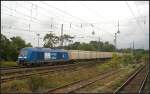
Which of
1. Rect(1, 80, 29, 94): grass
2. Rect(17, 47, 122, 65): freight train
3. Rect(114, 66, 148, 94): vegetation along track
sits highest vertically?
Rect(17, 47, 122, 65): freight train

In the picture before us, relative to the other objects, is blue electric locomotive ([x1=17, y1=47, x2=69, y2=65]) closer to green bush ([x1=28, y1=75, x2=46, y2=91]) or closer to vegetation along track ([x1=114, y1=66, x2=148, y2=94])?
vegetation along track ([x1=114, y1=66, x2=148, y2=94])

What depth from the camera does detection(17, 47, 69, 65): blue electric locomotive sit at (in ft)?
123

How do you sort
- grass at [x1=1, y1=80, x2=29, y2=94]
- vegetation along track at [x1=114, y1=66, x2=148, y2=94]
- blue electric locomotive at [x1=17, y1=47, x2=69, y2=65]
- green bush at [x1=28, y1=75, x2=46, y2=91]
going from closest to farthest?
grass at [x1=1, y1=80, x2=29, y2=94] < green bush at [x1=28, y1=75, x2=46, y2=91] < vegetation along track at [x1=114, y1=66, x2=148, y2=94] < blue electric locomotive at [x1=17, y1=47, x2=69, y2=65]

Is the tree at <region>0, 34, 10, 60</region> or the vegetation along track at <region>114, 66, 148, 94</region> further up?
the tree at <region>0, 34, 10, 60</region>

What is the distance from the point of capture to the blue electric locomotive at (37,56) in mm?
A: 37562

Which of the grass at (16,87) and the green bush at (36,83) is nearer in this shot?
the grass at (16,87)

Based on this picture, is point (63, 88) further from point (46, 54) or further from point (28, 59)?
point (46, 54)

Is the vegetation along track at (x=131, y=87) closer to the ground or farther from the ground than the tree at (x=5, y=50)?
closer to the ground

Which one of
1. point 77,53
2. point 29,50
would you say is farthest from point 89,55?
point 29,50

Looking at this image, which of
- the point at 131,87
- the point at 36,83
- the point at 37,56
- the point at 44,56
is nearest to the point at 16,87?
the point at 36,83

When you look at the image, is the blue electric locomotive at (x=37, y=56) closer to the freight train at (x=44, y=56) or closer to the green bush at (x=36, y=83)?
the freight train at (x=44, y=56)

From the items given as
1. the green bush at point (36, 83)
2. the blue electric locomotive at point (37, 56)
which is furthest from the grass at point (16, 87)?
the blue electric locomotive at point (37, 56)

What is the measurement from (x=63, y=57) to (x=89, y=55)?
17.6 m

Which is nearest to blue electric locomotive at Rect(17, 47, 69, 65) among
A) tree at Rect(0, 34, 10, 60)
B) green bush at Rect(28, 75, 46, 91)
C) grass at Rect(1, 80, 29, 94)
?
tree at Rect(0, 34, 10, 60)
